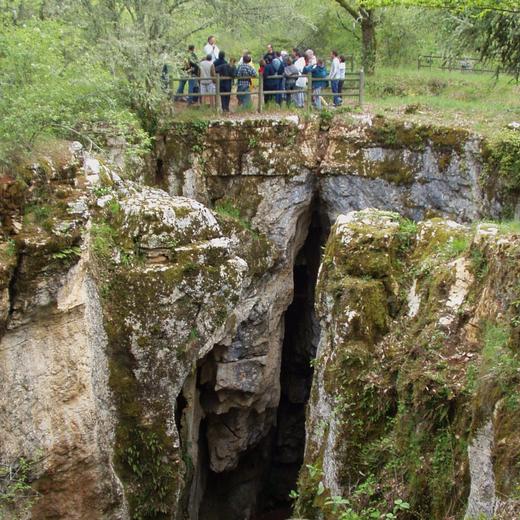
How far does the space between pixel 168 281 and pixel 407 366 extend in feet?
14.6

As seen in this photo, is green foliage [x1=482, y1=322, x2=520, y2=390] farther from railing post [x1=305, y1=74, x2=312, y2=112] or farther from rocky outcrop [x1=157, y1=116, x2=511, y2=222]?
railing post [x1=305, y1=74, x2=312, y2=112]

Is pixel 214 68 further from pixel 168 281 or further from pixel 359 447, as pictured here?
pixel 359 447

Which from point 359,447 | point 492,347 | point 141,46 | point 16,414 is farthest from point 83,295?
Result: point 141,46

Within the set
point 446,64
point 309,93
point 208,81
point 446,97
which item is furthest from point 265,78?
point 446,64

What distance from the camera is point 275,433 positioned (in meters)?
21.7

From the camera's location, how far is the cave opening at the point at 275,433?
1836 centimetres

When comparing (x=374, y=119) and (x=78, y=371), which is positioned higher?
(x=374, y=119)

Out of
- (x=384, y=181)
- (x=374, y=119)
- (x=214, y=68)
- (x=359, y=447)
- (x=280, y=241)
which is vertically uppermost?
(x=214, y=68)

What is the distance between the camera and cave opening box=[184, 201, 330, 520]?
60.2 feet

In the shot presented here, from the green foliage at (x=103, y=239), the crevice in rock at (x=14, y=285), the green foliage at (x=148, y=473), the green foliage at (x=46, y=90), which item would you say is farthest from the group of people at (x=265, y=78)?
the green foliage at (x=148, y=473)

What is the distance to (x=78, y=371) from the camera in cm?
→ 1049

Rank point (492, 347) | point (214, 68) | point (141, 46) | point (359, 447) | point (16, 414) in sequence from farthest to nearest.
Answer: point (214, 68), point (141, 46), point (16, 414), point (359, 447), point (492, 347)

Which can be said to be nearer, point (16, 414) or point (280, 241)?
point (16, 414)

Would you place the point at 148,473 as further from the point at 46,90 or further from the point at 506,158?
the point at 506,158
